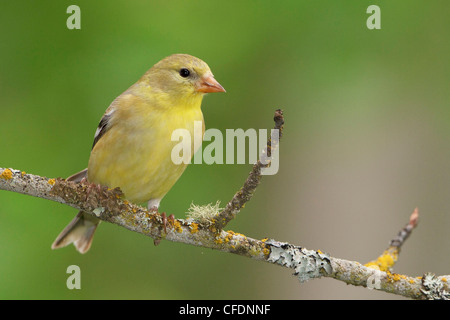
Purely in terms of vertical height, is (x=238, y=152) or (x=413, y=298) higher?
(x=238, y=152)

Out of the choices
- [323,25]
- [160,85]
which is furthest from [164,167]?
[323,25]

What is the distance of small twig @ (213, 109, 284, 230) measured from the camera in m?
3.69

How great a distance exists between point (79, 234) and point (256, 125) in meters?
2.87

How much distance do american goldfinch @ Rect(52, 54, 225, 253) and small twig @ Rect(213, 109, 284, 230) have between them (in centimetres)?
118

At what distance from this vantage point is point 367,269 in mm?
4742

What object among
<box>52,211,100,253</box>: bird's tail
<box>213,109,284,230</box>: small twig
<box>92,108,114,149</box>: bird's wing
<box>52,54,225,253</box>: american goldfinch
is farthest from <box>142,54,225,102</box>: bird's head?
<box>52,211,100,253</box>: bird's tail

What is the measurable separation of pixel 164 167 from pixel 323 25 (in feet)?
9.29

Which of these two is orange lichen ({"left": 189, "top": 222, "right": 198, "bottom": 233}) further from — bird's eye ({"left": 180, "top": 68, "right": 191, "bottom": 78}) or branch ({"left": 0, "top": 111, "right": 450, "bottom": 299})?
bird's eye ({"left": 180, "top": 68, "right": 191, "bottom": 78})

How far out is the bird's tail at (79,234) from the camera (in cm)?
648

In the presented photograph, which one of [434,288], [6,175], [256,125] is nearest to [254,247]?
[434,288]

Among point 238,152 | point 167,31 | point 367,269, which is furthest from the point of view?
point 238,152

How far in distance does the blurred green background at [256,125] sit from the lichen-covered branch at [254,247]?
1971 mm

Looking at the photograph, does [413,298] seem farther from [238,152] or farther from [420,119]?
[420,119]

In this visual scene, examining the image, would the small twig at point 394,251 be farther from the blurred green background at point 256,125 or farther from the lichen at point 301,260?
the blurred green background at point 256,125
